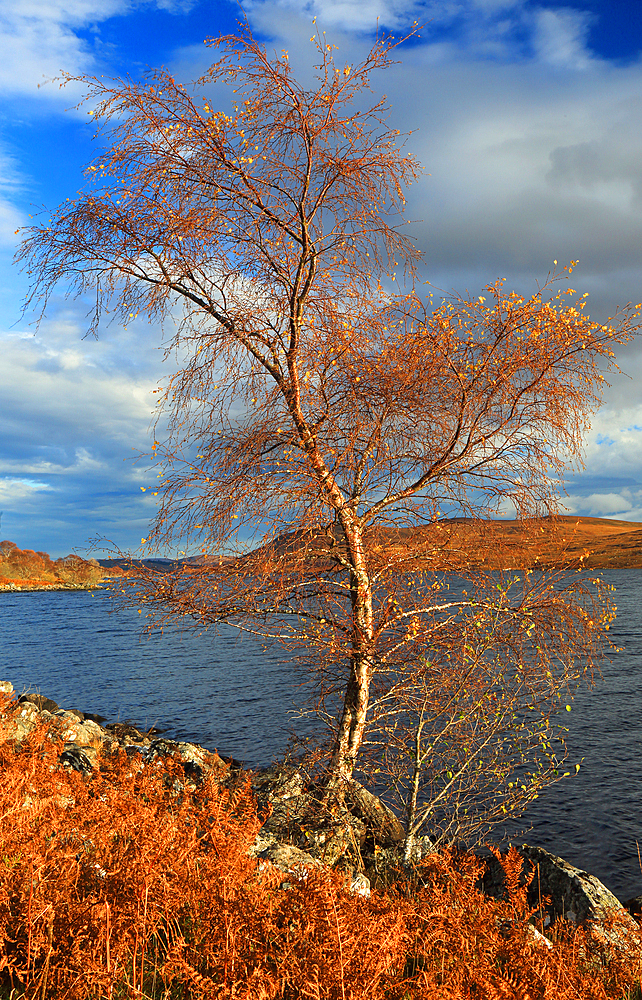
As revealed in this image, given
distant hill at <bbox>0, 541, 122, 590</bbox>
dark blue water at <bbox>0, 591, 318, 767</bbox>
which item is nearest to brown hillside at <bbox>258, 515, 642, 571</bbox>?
dark blue water at <bbox>0, 591, 318, 767</bbox>

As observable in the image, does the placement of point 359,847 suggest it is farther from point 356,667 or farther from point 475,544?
point 475,544

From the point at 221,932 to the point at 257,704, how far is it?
73.5ft

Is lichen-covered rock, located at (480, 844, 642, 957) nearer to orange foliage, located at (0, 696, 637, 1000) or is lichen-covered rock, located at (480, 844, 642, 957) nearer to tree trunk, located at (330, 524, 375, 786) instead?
tree trunk, located at (330, 524, 375, 786)

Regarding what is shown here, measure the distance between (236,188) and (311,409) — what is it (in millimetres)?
3404

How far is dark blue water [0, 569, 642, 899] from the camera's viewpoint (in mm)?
14172

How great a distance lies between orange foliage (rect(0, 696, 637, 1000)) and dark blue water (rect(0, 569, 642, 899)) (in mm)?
3875

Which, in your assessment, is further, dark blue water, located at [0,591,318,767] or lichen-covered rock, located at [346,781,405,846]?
dark blue water, located at [0,591,318,767]

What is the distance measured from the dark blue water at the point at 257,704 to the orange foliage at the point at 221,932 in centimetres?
387

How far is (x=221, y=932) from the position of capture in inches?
147

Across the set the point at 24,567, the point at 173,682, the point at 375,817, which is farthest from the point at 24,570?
the point at 375,817

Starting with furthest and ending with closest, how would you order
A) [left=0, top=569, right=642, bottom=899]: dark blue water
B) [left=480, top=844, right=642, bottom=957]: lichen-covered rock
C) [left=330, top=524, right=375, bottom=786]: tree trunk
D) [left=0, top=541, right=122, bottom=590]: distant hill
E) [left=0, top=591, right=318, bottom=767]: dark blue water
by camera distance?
[left=0, top=541, right=122, bottom=590]: distant hill, [left=0, top=591, right=318, bottom=767]: dark blue water, [left=0, top=569, right=642, bottom=899]: dark blue water, [left=330, top=524, right=375, bottom=786]: tree trunk, [left=480, top=844, right=642, bottom=957]: lichen-covered rock

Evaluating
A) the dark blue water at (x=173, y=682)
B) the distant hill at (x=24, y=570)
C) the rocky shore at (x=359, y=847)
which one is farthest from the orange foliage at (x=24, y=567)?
the rocky shore at (x=359, y=847)

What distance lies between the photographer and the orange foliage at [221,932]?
343 cm

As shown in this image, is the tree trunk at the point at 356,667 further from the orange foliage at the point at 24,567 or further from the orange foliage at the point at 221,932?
the orange foliage at the point at 24,567
